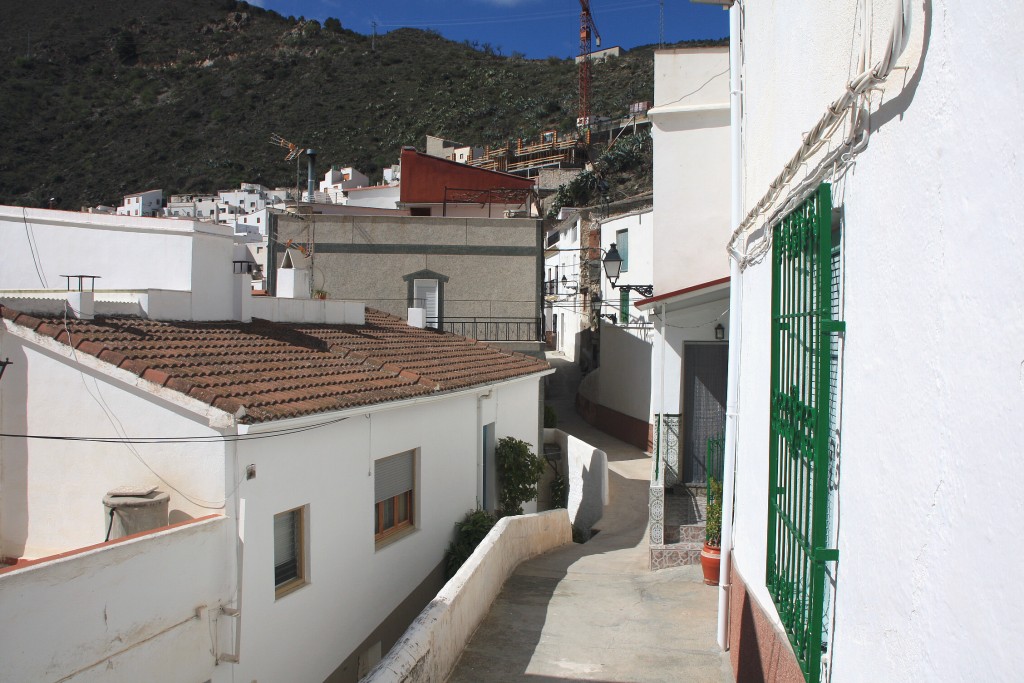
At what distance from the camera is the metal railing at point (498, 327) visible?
23.0 metres

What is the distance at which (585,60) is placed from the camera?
7531cm

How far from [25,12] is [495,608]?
118m

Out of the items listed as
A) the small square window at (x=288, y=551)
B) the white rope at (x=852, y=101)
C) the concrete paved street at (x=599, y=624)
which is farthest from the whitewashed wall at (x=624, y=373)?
the white rope at (x=852, y=101)

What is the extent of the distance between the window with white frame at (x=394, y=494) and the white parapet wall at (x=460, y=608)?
139 centimetres

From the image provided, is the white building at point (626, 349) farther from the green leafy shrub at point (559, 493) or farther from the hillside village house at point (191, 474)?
the hillside village house at point (191, 474)

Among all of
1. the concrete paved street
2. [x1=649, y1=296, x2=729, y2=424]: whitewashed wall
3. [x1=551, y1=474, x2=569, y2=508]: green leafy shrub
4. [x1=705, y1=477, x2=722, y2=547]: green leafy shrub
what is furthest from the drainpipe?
[x1=551, y1=474, x2=569, y2=508]: green leafy shrub

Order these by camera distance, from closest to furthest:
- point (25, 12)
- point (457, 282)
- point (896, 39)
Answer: point (896, 39) → point (457, 282) → point (25, 12)

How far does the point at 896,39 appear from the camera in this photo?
281cm

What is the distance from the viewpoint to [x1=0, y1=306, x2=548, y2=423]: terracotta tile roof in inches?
332

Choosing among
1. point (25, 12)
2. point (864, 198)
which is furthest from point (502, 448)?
point (25, 12)

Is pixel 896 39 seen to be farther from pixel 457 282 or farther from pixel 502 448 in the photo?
pixel 457 282

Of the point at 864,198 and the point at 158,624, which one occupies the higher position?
the point at 864,198

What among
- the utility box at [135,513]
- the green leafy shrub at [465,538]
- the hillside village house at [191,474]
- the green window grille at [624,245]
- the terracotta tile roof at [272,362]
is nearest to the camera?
the hillside village house at [191,474]

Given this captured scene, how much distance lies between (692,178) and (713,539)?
26.0 feet
